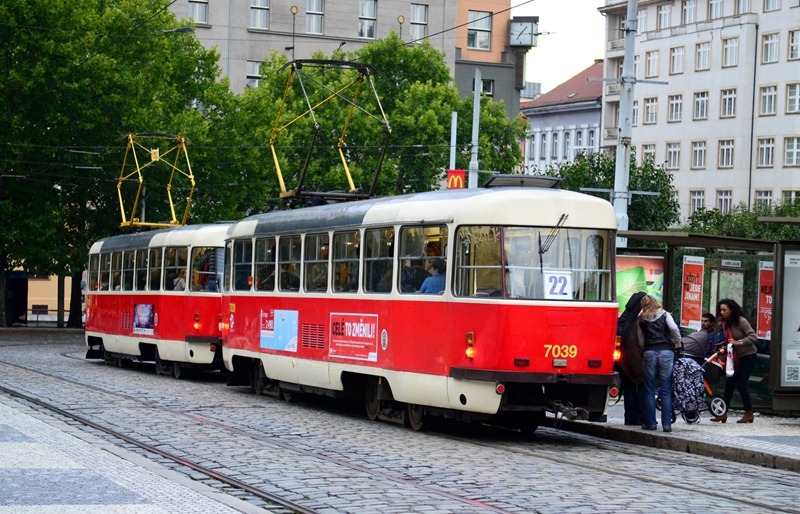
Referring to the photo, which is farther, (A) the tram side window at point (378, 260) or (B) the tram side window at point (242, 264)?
(B) the tram side window at point (242, 264)

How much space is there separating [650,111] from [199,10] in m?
31.4

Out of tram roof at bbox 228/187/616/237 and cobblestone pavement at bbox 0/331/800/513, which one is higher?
tram roof at bbox 228/187/616/237

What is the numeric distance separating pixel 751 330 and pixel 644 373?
209cm

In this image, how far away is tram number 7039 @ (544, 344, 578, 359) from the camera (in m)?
16.0

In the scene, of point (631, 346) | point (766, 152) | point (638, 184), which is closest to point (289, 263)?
point (631, 346)

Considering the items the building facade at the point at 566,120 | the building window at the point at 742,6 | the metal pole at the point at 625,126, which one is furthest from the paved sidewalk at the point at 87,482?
the building facade at the point at 566,120

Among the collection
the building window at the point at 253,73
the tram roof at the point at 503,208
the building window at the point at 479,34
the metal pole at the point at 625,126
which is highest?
the building window at the point at 479,34

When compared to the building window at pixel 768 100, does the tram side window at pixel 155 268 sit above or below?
below

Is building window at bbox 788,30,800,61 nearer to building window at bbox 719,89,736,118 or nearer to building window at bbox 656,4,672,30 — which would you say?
building window at bbox 719,89,736,118

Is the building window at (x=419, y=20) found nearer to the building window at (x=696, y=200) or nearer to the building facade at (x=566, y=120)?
the building facade at (x=566, y=120)

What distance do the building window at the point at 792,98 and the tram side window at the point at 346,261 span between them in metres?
66.6

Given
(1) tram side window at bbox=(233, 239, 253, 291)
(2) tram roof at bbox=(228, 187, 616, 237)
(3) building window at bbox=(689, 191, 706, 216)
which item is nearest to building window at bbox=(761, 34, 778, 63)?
(3) building window at bbox=(689, 191, 706, 216)

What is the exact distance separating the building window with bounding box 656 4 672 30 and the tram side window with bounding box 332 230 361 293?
2979 inches

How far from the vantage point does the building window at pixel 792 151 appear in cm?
8250
